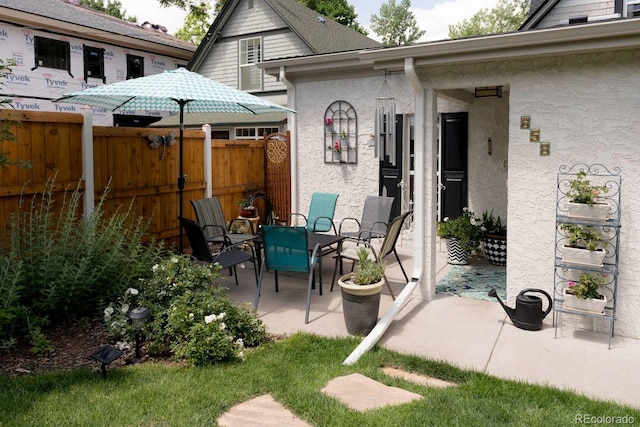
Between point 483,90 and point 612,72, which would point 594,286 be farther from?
point 483,90

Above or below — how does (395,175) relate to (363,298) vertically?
above

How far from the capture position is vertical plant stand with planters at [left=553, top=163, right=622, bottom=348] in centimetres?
433

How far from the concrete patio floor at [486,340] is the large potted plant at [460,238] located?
54.1 inches

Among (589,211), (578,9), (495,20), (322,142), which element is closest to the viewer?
(589,211)

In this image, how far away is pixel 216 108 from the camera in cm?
722

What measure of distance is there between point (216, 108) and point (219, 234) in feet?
5.92

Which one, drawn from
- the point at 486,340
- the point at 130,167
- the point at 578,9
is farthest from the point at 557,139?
the point at 578,9

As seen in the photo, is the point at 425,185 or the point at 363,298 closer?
the point at 363,298

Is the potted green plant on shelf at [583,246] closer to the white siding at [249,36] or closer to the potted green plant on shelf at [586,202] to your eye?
the potted green plant on shelf at [586,202]

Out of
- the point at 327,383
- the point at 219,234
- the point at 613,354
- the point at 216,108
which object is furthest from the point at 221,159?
the point at 613,354

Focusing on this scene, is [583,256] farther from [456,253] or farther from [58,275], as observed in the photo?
[58,275]

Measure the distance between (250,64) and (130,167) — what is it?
854 cm

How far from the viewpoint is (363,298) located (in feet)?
14.8

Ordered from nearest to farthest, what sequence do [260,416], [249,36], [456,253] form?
[260,416] < [456,253] < [249,36]
